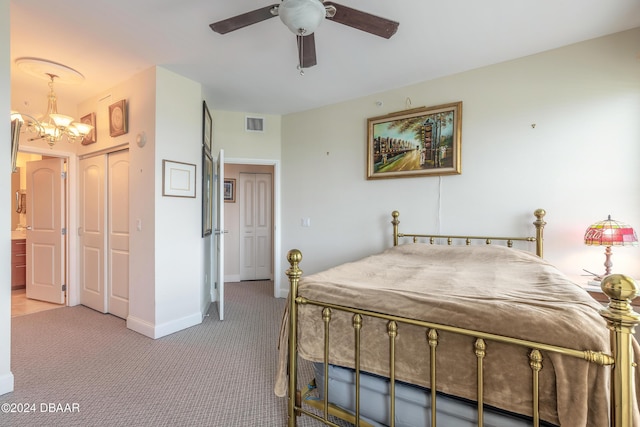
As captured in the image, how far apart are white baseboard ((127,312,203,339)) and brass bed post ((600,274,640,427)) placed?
334 cm

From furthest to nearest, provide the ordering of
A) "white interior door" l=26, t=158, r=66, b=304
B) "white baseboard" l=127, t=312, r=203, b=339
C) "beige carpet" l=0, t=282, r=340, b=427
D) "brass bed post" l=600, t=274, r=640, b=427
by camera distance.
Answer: "white interior door" l=26, t=158, r=66, b=304
"white baseboard" l=127, t=312, r=203, b=339
"beige carpet" l=0, t=282, r=340, b=427
"brass bed post" l=600, t=274, r=640, b=427

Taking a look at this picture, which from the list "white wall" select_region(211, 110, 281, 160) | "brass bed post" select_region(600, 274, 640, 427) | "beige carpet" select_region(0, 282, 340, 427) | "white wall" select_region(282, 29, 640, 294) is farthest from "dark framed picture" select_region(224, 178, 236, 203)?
"brass bed post" select_region(600, 274, 640, 427)

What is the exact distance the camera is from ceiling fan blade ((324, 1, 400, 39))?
1.67 metres

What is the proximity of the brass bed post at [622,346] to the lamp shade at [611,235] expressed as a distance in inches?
68.5

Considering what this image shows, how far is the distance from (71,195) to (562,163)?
5648mm

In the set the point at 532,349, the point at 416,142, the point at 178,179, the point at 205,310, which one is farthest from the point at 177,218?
the point at 532,349

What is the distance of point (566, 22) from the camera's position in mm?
2291

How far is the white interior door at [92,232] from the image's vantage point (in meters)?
3.67

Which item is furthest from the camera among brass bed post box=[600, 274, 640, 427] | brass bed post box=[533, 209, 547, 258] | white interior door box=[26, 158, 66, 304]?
white interior door box=[26, 158, 66, 304]

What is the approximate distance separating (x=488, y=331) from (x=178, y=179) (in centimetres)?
309

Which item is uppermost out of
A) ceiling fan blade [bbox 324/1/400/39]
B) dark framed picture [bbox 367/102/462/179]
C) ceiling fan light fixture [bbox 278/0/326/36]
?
ceiling fan blade [bbox 324/1/400/39]

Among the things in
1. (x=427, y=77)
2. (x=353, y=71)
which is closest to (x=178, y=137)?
(x=353, y=71)

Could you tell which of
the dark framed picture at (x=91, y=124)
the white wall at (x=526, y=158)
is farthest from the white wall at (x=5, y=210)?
the white wall at (x=526, y=158)

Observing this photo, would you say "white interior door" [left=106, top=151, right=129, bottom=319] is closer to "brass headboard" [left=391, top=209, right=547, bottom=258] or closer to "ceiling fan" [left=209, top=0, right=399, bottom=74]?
"ceiling fan" [left=209, top=0, right=399, bottom=74]
